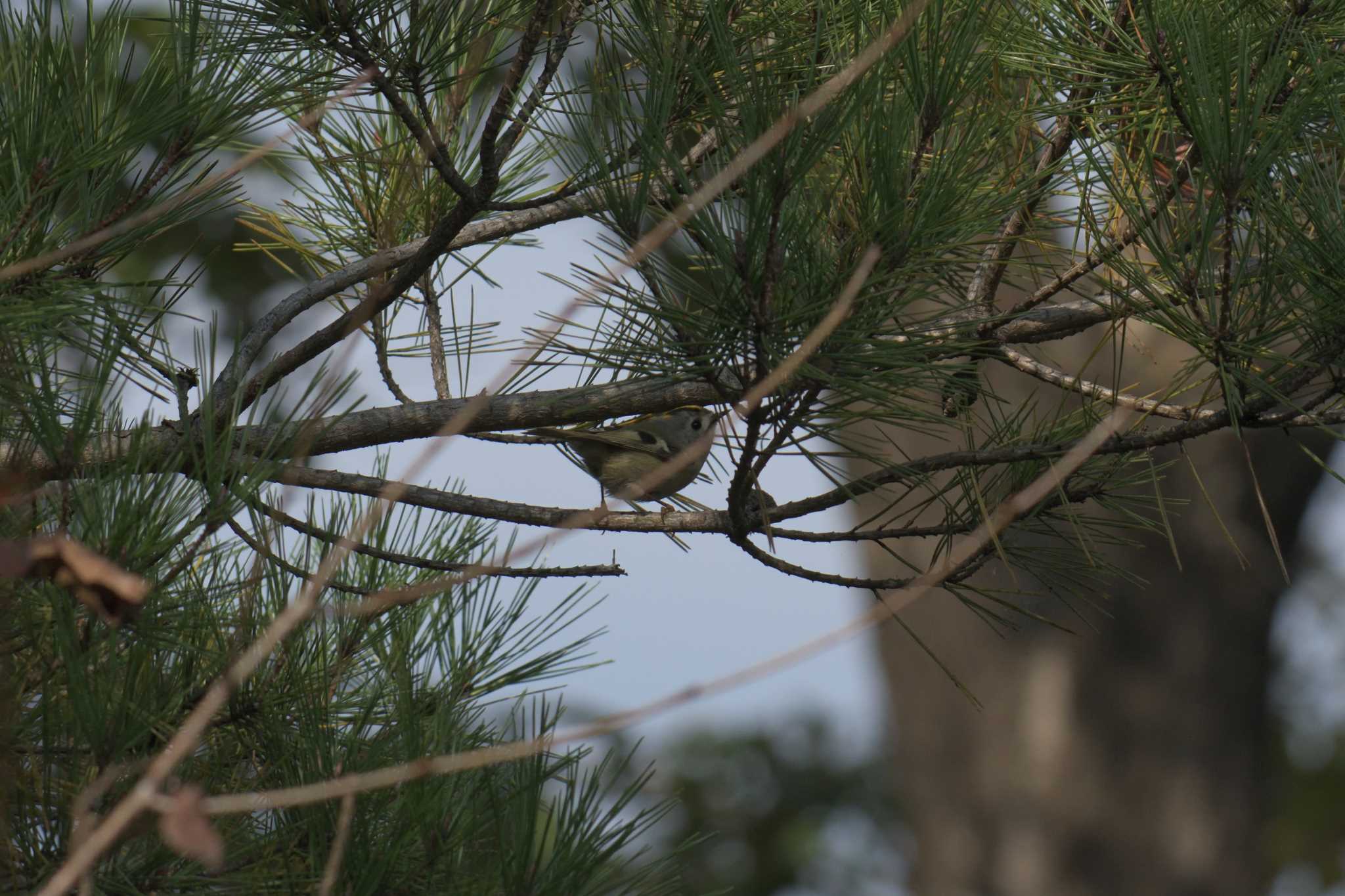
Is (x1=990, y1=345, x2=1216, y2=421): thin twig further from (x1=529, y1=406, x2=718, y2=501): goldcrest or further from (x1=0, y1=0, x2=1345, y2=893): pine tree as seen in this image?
(x1=529, y1=406, x2=718, y2=501): goldcrest

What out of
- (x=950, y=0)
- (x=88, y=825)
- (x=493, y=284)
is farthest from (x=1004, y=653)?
(x=88, y=825)

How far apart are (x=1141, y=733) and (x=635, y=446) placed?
140 inches

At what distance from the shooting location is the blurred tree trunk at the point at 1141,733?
4.81m

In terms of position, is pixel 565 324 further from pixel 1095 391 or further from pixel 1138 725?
pixel 1138 725

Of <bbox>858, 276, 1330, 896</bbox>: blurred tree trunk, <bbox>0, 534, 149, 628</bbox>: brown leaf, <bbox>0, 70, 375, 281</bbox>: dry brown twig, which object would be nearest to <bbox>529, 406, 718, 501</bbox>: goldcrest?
<bbox>0, 70, 375, 281</bbox>: dry brown twig

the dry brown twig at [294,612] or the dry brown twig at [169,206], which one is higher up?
the dry brown twig at [169,206]

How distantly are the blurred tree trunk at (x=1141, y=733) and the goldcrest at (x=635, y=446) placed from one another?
2.23 metres

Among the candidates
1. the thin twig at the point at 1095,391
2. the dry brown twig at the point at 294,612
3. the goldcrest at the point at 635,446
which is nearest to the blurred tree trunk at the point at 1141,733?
the goldcrest at the point at 635,446

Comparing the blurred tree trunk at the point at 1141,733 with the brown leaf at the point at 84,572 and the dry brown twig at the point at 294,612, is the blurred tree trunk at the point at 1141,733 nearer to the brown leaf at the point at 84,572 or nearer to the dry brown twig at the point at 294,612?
the dry brown twig at the point at 294,612

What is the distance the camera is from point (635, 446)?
2.32 metres

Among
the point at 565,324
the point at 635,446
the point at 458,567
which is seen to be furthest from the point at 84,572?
the point at 635,446

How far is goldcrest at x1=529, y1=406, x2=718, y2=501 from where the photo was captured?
2.31 meters

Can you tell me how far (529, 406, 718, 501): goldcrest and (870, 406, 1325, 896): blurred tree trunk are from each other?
223 cm

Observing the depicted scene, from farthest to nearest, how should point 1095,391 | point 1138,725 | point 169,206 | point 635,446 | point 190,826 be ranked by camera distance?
point 1138,725 → point 635,446 → point 1095,391 → point 169,206 → point 190,826
